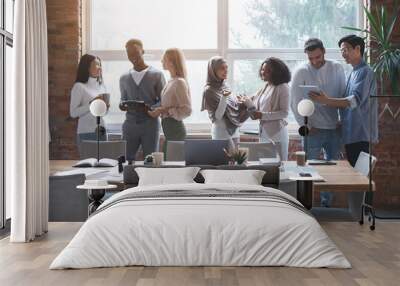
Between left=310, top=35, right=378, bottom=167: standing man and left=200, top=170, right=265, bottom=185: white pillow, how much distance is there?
2.64 metres

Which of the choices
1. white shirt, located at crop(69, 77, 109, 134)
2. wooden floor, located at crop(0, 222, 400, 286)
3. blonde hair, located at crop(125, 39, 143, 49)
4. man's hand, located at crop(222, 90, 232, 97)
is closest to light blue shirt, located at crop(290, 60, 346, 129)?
man's hand, located at crop(222, 90, 232, 97)

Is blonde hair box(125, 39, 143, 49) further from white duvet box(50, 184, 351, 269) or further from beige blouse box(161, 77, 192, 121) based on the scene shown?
white duvet box(50, 184, 351, 269)

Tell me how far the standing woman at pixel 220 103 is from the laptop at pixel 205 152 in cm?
123

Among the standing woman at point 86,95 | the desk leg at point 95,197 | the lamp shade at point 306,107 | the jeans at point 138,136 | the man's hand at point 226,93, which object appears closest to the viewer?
the desk leg at point 95,197

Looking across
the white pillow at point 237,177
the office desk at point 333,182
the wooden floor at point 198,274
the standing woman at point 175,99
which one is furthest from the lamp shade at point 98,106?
the wooden floor at point 198,274

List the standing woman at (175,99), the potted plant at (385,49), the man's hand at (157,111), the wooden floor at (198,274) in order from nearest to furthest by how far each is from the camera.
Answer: the wooden floor at (198,274) < the standing woman at (175,99) < the man's hand at (157,111) < the potted plant at (385,49)

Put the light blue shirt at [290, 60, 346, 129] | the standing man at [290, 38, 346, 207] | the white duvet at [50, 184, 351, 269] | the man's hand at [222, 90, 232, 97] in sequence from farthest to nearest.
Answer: the light blue shirt at [290, 60, 346, 129]
the standing man at [290, 38, 346, 207]
the man's hand at [222, 90, 232, 97]
the white duvet at [50, 184, 351, 269]

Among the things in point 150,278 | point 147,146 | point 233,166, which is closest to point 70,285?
point 150,278

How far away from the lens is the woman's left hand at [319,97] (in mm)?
8688

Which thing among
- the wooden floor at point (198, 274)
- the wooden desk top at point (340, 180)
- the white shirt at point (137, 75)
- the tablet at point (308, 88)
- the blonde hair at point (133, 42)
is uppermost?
the blonde hair at point (133, 42)

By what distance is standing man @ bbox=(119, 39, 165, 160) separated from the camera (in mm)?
8578

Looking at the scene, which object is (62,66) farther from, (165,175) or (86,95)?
(165,175)

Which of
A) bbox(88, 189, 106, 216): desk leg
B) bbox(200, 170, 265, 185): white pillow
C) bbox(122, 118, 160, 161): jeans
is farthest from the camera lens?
bbox(122, 118, 160, 161): jeans

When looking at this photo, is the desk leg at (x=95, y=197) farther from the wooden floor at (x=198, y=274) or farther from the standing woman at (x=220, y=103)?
the standing woman at (x=220, y=103)
